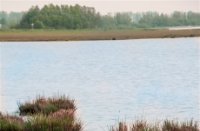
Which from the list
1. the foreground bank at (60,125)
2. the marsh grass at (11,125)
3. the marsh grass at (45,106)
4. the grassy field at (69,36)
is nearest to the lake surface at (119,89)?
the marsh grass at (45,106)

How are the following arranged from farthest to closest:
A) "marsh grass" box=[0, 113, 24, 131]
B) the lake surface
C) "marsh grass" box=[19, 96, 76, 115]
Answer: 1. the lake surface
2. "marsh grass" box=[19, 96, 76, 115]
3. "marsh grass" box=[0, 113, 24, 131]

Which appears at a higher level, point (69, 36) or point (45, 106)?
point (45, 106)

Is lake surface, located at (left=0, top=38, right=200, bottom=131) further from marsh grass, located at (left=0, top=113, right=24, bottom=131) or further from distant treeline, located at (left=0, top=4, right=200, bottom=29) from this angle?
distant treeline, located at (left=0, top=4, right=200, bottom=29)

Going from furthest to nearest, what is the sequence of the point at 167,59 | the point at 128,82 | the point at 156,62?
the point at 167,59
the point at 156,62
the point at 128,82

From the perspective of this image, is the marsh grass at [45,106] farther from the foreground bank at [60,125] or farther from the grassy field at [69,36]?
the grassy field at [69,36]

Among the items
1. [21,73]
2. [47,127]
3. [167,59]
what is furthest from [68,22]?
[47,127]

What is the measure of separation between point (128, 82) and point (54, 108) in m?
16.7

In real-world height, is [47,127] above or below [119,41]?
above

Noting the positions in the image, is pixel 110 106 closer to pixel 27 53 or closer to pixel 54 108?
pixel 54 108

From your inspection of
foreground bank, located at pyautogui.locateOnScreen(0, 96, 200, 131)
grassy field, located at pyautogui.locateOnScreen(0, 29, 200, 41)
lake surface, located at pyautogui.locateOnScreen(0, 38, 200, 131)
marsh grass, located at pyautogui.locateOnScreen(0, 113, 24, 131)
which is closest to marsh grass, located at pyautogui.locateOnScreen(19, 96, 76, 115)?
lake surface, located at pyautogui.locateOnScreen(0, 38, 200, 131)

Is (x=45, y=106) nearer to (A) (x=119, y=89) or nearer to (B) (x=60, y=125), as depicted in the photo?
(B) (x=60, y=125)

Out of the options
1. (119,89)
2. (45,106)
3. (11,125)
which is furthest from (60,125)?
(119,89)

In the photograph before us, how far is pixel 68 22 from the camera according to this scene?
12125 cm

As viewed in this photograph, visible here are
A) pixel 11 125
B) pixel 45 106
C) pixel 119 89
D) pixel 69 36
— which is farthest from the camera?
pixel 69 36
